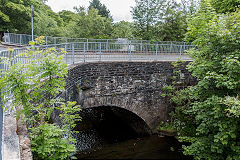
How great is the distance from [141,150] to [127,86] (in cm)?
315

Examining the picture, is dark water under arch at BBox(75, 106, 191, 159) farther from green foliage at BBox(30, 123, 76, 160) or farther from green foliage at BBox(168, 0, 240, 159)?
green foliage at BBox(30, 123, 76, 160)

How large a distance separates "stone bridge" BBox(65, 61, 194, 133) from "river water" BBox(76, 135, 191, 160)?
81 cm

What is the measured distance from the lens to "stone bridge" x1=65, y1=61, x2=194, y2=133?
25.4 feet

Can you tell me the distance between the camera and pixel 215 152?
652 cm

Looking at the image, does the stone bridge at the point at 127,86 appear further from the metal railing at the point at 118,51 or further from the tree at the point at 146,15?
the tree at the point at 146,15

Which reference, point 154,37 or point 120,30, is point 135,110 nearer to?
point 154,37

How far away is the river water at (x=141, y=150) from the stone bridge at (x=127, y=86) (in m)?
0.81

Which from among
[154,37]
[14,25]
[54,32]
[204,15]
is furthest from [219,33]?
[54,32]

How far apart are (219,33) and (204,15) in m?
1.00

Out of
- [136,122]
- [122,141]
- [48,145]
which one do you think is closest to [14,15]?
[136,122]

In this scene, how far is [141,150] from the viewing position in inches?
359

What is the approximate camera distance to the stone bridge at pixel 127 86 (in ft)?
25.4

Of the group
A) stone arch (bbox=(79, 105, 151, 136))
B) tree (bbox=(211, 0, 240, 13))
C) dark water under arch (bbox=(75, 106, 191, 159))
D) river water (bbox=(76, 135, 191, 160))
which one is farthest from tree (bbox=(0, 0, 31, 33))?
tree (bbox=(211, 0, 240, 13))

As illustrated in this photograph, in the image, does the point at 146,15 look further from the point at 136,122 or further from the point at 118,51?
the point at 136,122
